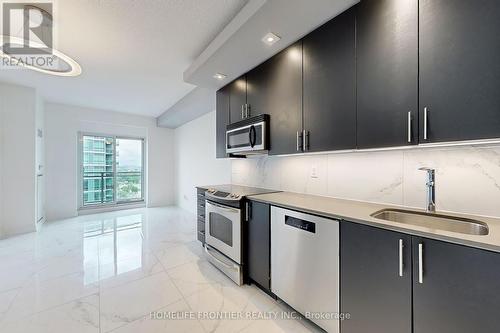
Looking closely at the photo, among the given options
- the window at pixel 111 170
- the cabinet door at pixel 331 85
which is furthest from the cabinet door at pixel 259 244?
the window at pixel 111 170

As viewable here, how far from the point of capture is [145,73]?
3104 millimetres

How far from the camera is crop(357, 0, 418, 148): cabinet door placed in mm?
1234

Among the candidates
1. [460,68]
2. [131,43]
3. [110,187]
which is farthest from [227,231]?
[110,187]

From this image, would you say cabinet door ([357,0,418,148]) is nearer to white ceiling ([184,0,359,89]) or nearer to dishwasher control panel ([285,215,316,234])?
white ceiling ([184,0,359,89])

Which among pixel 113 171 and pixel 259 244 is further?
pixel 113 171

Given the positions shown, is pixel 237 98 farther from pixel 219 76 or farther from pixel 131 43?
pixel 131 43

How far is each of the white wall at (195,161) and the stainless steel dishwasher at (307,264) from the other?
2.12m

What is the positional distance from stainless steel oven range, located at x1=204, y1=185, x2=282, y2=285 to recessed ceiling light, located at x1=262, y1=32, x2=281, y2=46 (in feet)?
4.88

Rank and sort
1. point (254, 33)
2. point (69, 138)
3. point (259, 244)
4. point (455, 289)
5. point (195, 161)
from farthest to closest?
point (195, 161) → point (69, 138) → point (259, 244) → point (254, 33) → point (455, 289)

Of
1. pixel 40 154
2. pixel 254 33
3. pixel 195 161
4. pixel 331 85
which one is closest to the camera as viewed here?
pixel 331 85

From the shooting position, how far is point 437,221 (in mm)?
1335

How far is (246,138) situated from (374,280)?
70.0 inches

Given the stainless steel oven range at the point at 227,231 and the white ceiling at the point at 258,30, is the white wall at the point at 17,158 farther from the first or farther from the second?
the stainless steel oven range at the point at 227,231

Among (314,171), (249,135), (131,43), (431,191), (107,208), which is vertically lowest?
(107,208)
